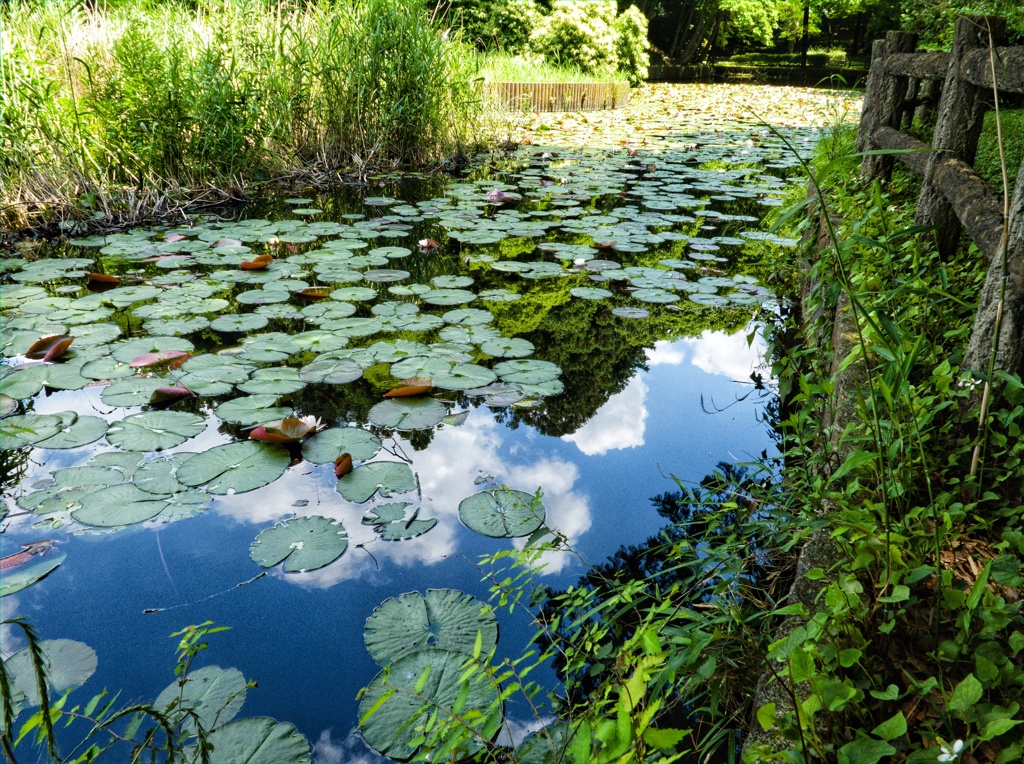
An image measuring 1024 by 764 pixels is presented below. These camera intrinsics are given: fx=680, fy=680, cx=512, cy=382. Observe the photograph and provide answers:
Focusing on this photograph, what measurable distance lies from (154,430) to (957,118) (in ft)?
8.72

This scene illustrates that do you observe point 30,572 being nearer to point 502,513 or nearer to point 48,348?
point 502,513

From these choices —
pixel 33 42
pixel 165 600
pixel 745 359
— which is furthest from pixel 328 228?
pixel 165 600

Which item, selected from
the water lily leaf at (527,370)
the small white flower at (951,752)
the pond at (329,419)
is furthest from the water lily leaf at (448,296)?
the small white flower at (951,752)

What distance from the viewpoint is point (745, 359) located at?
114 inches

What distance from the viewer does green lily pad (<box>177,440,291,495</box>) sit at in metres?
1.88

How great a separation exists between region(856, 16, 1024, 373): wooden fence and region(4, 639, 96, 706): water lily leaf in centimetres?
172

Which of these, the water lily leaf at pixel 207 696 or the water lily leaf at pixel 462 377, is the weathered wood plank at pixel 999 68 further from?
the water lily leaf at pixel 207 696

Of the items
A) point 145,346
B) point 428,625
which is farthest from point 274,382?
point 428,625

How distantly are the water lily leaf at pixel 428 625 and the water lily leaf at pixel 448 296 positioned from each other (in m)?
1.86

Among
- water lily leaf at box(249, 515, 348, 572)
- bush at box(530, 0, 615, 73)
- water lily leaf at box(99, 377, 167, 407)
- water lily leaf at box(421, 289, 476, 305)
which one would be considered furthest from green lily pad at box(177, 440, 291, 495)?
bush at box(530, 0, 615, 73)

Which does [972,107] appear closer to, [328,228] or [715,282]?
[715,282]

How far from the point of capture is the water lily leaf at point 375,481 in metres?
1.88

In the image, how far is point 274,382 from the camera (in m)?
2.39

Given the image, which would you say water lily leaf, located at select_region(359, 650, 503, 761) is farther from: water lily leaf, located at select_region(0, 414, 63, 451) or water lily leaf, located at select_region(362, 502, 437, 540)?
water lily leaf, located at select_region(0, 414, 63, 451)
